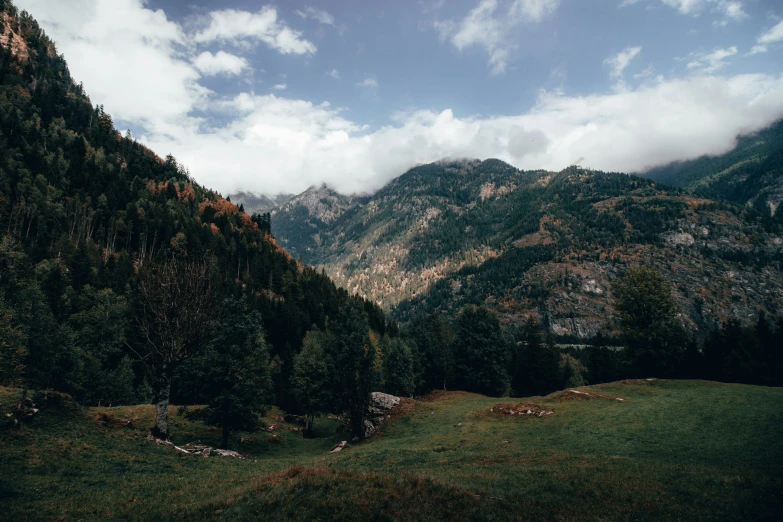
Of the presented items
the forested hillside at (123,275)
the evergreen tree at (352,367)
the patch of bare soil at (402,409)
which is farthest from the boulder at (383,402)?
the forested hillside at (123,275)

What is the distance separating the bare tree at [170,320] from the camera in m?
29.9

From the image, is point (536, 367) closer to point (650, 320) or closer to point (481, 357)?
point (481, 357)

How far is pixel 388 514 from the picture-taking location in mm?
12328

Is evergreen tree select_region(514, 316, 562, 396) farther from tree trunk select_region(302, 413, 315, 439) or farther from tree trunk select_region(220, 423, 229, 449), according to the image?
tree trunk select_region(220, 423, 229, 449)

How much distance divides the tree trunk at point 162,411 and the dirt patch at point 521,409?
36.1 metres

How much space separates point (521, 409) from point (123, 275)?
311 ft

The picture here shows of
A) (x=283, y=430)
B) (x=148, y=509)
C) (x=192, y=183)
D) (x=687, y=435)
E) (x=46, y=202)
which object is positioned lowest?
(x=283, y=430)

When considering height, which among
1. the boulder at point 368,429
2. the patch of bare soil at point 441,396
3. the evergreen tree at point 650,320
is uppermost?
the evergreen tree at point 650,320

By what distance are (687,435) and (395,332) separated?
10857 centimetres

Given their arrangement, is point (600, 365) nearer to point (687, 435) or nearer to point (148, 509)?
point (687, 435)

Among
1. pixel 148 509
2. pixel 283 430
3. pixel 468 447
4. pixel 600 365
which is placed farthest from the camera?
pixel 600 365

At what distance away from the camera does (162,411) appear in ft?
95.8

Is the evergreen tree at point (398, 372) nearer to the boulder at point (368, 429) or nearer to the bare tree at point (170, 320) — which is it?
the boulder at point (368, 429)

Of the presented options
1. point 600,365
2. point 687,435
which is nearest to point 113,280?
point 687,435
